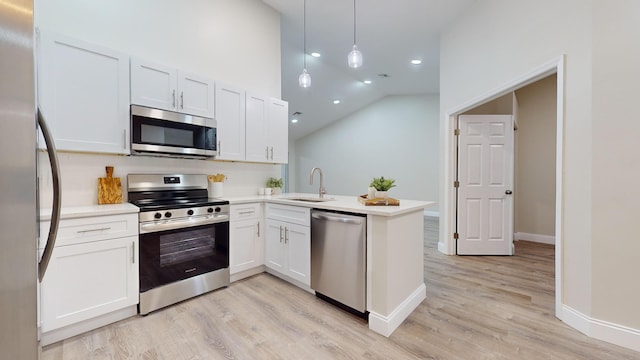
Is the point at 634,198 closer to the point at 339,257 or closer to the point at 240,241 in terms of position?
the point at 339,257

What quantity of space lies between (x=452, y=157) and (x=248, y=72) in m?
3.21

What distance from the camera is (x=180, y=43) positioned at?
9.91ft

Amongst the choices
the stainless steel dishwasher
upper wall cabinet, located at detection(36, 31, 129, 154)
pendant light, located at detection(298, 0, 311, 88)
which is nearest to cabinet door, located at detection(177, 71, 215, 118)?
→ upper wall cabinet, located at detection(36, 31, 129, 154)

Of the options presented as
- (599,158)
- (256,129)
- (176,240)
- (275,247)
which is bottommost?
(275,247)

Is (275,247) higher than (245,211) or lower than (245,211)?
lower

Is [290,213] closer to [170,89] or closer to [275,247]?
[275,247]

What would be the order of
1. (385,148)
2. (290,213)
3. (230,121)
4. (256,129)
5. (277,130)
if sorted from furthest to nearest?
1. (385,148)
2. (277,130)
3. (256,129)
4. (230,121)
5. (290,213)

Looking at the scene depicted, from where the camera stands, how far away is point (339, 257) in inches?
91.1

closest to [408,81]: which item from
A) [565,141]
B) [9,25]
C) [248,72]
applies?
[248,72]

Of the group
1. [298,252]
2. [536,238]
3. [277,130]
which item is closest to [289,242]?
[298,252]

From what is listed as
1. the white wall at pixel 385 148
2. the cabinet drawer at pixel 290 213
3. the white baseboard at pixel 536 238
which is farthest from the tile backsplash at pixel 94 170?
the white wall at pixel 385 148

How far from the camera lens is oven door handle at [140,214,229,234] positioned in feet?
7.36

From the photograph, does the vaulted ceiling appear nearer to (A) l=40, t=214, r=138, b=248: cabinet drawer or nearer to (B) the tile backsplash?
(B) the tile backsplash

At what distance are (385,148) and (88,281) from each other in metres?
7.66
